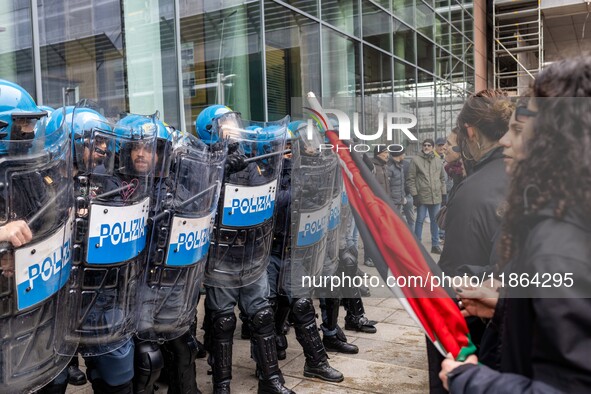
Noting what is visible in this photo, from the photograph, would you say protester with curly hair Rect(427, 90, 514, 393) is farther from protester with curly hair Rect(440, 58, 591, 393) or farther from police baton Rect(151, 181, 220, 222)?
police baton Rect(151, 181, 220, 222)

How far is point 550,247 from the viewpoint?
113 cm

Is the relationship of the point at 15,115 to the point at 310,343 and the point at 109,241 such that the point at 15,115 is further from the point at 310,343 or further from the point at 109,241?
the point at 310,343

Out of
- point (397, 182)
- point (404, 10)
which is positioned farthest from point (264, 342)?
point (404, 10)

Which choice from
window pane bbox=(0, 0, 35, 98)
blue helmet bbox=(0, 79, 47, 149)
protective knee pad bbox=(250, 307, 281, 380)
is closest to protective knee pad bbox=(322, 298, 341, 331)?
protective knee pad bbox=(250, 307, 281, 380)

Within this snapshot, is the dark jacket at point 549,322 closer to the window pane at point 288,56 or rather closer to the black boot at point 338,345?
the black boot at point 338,345

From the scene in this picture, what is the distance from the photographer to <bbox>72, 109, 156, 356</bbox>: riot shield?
239 centimetres

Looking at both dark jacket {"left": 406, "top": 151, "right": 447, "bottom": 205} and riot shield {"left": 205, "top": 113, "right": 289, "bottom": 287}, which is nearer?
dark jacket {"left": 406, "top": 151, "right": 447, "bottom": 205}

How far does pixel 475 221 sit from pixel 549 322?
3.54ft

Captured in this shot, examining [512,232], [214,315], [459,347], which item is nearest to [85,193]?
[214,315]

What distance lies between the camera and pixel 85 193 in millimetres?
2457

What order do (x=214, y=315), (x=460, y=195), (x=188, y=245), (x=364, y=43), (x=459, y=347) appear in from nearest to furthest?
(x=459, y=347) < (x=460, y=195) < (x=188, y=245) < (x=214, y=315) < (x=364, y=43)

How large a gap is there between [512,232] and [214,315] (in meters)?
2.56

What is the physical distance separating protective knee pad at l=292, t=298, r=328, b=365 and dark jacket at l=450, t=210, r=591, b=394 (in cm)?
276

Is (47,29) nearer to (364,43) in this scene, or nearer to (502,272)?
(502,272)
